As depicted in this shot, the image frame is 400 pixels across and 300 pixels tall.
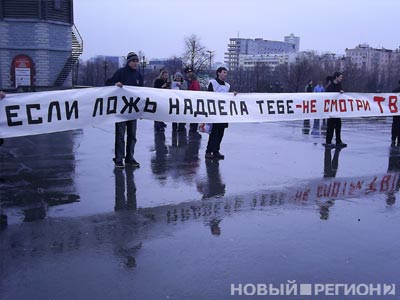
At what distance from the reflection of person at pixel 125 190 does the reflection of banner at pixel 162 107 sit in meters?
0.96

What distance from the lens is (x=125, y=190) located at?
7.20 m

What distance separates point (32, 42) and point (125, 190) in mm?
22890

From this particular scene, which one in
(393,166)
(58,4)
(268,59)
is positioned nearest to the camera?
(393,166)

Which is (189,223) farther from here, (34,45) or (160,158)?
(34,45)

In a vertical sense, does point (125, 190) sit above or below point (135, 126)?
below

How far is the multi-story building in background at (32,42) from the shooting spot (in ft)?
88.5

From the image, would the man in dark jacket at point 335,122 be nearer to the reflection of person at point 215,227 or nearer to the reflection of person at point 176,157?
the reflection of person at point 176,157

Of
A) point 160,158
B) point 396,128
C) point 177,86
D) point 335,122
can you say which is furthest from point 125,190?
point 177,86

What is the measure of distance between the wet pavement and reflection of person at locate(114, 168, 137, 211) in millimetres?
17

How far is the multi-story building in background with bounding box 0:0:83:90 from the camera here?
27.0m

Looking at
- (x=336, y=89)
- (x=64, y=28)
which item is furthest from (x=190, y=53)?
(x=336, y=89)

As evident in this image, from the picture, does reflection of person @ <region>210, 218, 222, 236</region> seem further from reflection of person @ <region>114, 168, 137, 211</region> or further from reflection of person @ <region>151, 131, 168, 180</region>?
reflection of person @ <region>151, 131, 168, 180</region>

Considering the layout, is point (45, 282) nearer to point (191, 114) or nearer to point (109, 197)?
point (109, 197)

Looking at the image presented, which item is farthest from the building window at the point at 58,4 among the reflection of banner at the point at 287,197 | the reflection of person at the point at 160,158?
the reflection of banner at the point at 287,197
